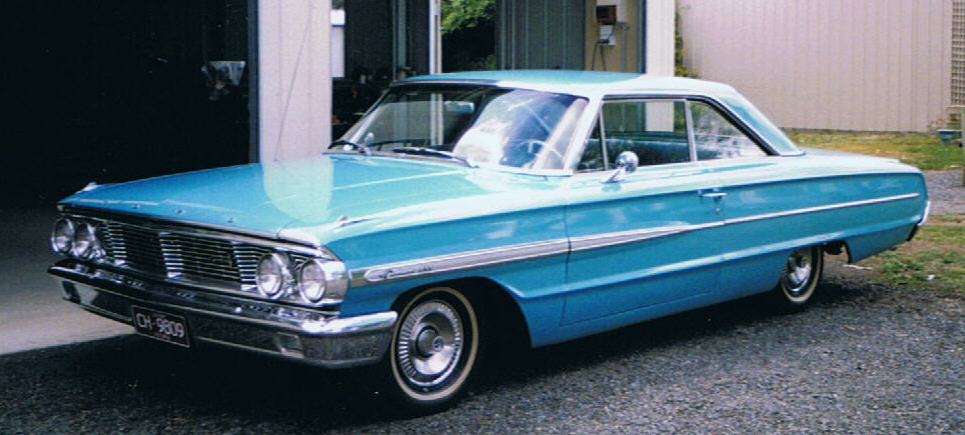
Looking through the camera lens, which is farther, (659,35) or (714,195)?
(659,35)

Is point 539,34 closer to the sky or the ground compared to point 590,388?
closer to the sky

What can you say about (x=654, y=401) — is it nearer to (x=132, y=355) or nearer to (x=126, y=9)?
(x=132, y=355)

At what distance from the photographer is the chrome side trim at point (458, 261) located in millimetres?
4309

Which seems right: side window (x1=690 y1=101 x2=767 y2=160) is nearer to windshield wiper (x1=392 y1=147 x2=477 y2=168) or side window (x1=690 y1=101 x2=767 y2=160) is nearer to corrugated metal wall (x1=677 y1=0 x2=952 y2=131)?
windshield wiper (x1=392 y1=147 x2=477 y2=168)

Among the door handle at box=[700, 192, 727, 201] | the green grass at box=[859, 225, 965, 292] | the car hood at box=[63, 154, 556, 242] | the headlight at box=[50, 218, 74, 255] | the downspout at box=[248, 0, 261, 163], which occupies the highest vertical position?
the downspout at box=[248, 0, 261, 163]

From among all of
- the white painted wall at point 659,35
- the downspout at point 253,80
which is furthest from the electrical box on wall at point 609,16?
the downspout at point 253,80

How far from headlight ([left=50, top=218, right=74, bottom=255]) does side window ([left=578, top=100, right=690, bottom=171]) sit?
234cm

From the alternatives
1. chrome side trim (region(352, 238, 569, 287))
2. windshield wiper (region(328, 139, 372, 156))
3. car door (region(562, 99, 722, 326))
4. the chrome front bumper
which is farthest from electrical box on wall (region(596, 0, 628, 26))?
the chrome front bumper

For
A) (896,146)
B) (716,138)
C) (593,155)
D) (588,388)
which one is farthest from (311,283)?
(896,146)

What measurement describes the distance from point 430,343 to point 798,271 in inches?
119

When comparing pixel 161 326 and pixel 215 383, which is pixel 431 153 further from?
pixel 161 326

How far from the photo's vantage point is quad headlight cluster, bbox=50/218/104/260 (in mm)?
5059

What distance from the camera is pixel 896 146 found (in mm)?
16938

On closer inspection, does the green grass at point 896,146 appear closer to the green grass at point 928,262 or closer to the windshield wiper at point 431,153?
the green grass at point 928,262
